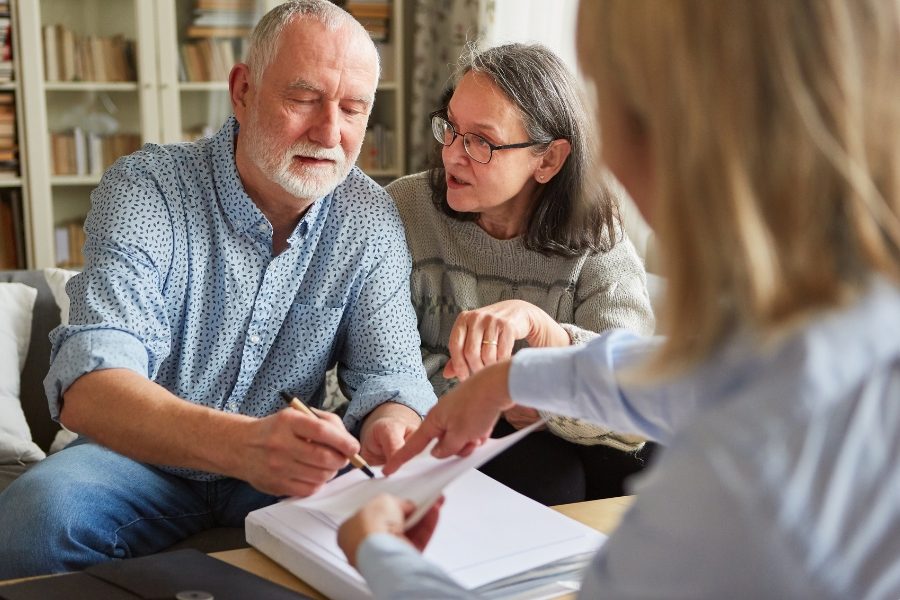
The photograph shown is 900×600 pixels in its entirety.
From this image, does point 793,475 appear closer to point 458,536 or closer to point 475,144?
point 458,536

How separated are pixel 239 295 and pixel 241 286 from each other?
0.02 m

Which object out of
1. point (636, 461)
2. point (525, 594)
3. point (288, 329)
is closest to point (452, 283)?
point (288, 329)

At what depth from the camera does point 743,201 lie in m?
0.61

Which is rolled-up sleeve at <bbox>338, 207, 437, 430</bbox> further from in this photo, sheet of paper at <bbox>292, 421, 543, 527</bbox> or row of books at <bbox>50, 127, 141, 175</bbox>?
row of books at <bbox>50, 127, 141, 175</bbox>

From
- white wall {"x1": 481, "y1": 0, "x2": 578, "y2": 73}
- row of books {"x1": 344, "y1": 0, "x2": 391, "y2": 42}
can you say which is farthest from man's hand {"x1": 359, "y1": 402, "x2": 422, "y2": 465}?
row of books {"x1": 344, "y1": 0, "x2": 391, "y2": 42}

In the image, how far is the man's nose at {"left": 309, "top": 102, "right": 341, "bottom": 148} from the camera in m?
1.76

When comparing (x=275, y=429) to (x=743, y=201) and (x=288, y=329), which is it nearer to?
(x=288, y=329)

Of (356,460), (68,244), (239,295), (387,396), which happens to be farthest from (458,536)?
(68,244)

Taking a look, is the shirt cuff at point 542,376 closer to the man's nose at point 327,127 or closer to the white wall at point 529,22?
the man's nose at point 327,127

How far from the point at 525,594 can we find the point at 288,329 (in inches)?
32.6

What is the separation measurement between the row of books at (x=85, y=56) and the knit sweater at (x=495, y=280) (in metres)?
2.57

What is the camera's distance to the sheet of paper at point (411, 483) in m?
0.96

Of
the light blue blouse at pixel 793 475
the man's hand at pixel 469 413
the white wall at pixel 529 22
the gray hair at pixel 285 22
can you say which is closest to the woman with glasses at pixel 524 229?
the gray hair at pixel 285 22

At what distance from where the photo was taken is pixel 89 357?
4.72 ft
